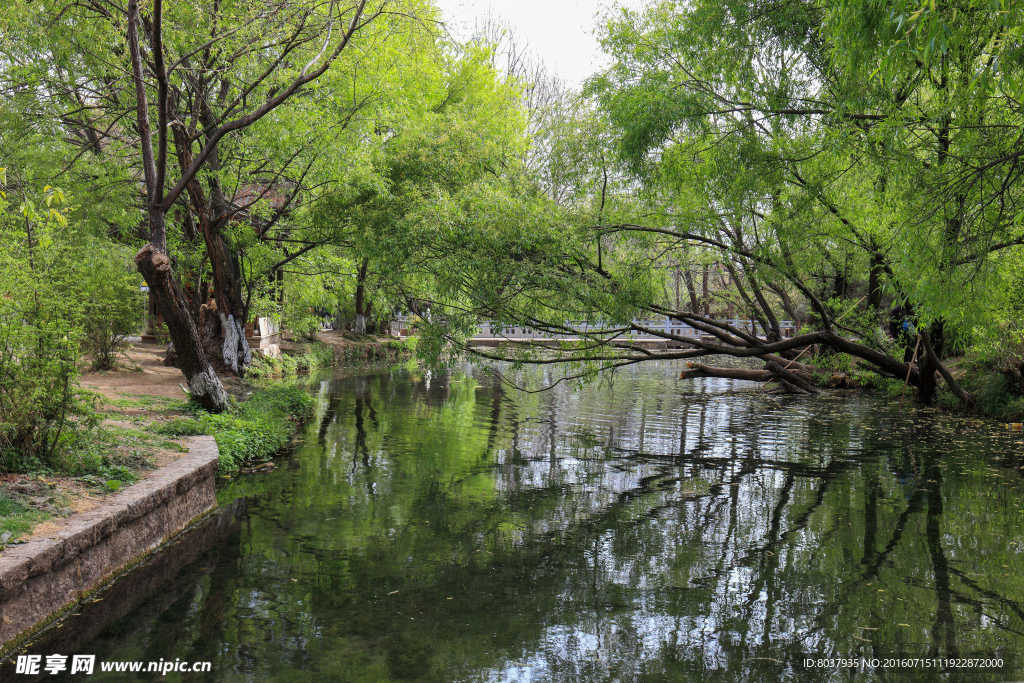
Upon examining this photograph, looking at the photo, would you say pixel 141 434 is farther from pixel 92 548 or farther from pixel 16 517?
pixel 16 517

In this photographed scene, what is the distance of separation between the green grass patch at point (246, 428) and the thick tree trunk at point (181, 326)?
1.29 feet

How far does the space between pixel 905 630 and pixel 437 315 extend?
9.07m

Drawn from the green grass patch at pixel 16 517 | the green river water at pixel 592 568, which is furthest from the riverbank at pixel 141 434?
the green river water at pixel 592 568

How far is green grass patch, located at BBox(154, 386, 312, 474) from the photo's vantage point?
375 inches

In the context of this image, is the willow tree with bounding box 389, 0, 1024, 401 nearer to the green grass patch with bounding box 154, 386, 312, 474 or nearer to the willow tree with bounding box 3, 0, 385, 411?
the green grass patch with bounding box 154, 386, 312, 474

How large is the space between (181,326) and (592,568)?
7090 mm

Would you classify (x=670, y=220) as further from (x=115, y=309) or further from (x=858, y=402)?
(x=115, y=309)

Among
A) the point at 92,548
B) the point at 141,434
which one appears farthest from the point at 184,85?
the point at 92,548

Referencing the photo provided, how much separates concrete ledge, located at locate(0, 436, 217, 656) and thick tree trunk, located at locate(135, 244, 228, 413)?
3381 millimetres

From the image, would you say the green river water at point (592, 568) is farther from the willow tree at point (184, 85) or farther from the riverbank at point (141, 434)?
the willow tree at point (184, 85)

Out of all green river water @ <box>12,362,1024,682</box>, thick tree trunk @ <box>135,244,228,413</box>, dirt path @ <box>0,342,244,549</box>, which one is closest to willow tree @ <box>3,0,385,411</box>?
thick tree trunk @ <box>135,244,228,413</box>

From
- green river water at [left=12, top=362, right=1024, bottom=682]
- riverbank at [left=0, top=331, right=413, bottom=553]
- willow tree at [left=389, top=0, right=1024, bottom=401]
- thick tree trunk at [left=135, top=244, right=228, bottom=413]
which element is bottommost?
green river water at [left=12, top=362, right=1024, bottom=682]

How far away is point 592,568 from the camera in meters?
6.39

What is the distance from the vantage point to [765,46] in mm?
11336
